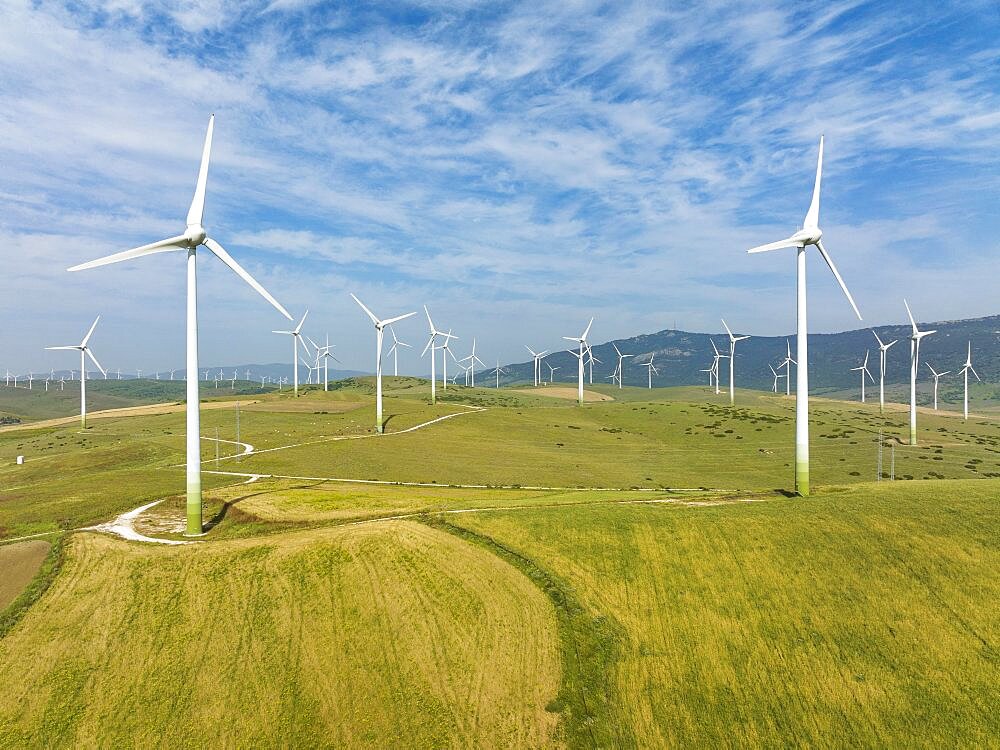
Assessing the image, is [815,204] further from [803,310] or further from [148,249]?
[148,249]

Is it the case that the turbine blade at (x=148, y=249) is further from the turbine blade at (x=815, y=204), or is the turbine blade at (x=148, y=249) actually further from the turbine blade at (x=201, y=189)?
the turbine blade at (x=815, y=204)

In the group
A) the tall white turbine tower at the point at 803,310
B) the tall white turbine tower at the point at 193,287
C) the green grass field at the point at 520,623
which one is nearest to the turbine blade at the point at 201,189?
the tall white turbine tower at the point at 193,287

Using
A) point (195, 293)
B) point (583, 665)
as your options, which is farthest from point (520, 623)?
point (195, 293)

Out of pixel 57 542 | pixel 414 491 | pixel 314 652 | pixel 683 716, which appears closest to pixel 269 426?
pixel 414 491

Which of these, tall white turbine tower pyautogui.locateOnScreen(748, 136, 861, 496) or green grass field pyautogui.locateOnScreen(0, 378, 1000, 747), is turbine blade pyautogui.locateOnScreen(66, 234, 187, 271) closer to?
green grass field pyautogui.locateOnScreen(0, 378, 1000, 747)

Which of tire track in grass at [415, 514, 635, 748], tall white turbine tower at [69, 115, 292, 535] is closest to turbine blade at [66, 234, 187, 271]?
tall white turbine tower at [69, 115, 292, 535]

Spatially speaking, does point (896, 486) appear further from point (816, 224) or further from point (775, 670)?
point (775, 670)
